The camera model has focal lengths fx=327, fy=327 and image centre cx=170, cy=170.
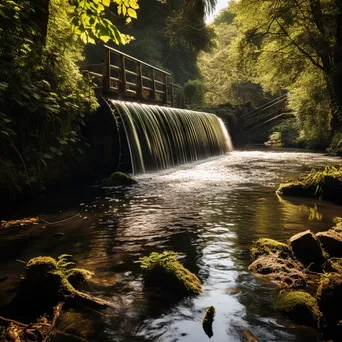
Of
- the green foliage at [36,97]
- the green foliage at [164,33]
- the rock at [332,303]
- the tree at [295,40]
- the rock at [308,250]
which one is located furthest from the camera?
the green foliage at [164,33]

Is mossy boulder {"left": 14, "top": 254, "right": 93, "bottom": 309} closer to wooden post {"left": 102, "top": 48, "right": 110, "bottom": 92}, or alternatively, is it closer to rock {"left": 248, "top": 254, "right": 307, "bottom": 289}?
rock {"left": 248, "top": 254, "right": 307, "bottom": 289}

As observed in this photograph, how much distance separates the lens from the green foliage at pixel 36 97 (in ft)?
20.8

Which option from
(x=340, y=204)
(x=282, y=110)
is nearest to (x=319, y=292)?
(x=340, y=204)

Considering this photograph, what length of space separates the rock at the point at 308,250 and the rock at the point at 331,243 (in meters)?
0.29

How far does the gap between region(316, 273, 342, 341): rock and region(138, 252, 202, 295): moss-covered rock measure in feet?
3.39

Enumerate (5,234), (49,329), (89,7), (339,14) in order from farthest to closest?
1. (339,14)
2. (5,234)
3. (89,7)
4. (49,329)

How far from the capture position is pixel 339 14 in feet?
50.7

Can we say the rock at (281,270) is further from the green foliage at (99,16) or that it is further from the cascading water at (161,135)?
the cascading water at (161,135)

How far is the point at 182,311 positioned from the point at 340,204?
4945 millimetres

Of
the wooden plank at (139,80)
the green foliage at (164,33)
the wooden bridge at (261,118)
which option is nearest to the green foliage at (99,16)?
the wooden plank at (139,80)

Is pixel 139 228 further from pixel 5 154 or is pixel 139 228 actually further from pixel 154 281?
pixel 5 154

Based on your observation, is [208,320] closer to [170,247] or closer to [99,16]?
[170,247]

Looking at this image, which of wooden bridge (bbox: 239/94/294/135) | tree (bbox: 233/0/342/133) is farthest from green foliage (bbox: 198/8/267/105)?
tree (bbox: 233/0/342/133)

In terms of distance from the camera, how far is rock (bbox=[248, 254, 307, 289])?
3059mm
